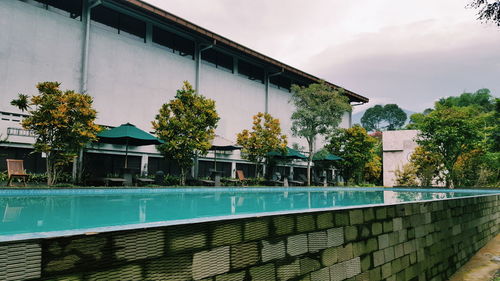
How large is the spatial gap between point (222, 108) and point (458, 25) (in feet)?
120

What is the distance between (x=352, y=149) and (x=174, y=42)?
14.5 metres

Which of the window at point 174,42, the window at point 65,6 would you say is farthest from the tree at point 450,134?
the window at point 65,6

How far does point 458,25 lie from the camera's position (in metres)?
39.7

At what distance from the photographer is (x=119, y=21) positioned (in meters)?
15.5

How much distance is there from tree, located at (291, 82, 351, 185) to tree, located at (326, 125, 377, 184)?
2549 millimetres

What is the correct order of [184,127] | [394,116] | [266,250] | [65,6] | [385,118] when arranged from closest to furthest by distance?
[266,250] → [65,6] → [184,127] → [394,116] → [385,118]

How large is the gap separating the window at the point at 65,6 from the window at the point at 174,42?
12.6 feet

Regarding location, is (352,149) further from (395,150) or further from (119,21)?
(119,21)

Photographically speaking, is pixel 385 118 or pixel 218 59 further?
pixel 385 118

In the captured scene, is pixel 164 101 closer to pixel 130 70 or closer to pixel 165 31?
pixel 130 70

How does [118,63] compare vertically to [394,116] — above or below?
below

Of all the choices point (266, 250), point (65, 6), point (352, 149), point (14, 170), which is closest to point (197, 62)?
point (65, 6)

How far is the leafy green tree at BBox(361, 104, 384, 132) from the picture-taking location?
3167 inches

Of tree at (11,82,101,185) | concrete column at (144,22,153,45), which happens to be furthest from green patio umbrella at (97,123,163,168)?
concrete column at (144,22,153,45)
